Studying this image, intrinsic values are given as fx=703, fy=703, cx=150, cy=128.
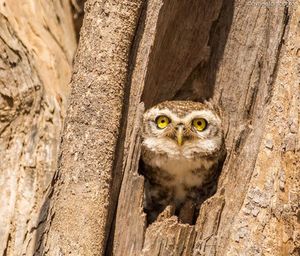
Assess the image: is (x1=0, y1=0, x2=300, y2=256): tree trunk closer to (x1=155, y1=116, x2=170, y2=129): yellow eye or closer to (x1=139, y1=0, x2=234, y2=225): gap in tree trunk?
(x1=139, y1=0, x2=234, y2=225): gap in tree trunk

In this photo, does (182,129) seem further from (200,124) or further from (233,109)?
(233,109)

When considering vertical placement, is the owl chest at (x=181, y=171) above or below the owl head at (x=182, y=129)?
below

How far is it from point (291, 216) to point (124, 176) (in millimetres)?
940

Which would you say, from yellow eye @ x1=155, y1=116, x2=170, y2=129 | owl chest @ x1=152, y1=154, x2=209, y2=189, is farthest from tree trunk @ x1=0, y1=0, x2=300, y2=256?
owl chest @ x1=152, y1=154, x2=209, y2=189

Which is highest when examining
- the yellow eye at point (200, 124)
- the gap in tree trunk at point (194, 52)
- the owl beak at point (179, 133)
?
the gap in tree trunk at point (194, 52)

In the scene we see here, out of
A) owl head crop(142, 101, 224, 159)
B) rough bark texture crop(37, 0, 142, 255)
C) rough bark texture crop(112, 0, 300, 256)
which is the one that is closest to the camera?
rough bark texture crop(112, 0, 300, 256)

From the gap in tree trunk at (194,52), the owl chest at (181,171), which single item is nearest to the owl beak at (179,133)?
the owl chest at (181,171)

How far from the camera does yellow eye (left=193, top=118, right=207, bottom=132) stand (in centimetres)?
434

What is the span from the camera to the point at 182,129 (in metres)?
4.36

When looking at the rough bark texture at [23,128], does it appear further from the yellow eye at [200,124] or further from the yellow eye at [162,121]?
the yellow eye at [200,124]

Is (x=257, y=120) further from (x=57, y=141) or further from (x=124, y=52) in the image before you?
(x=57, y=141)

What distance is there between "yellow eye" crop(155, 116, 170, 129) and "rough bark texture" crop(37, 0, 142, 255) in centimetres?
63

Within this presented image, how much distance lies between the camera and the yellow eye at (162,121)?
435 centimetres

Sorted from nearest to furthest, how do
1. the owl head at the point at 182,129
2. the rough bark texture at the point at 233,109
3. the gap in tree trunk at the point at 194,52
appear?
the rough bark texture at the point at 233,109 < the gap in tree trunk at the point at 194,52 < the owl head at the point at 182,129
